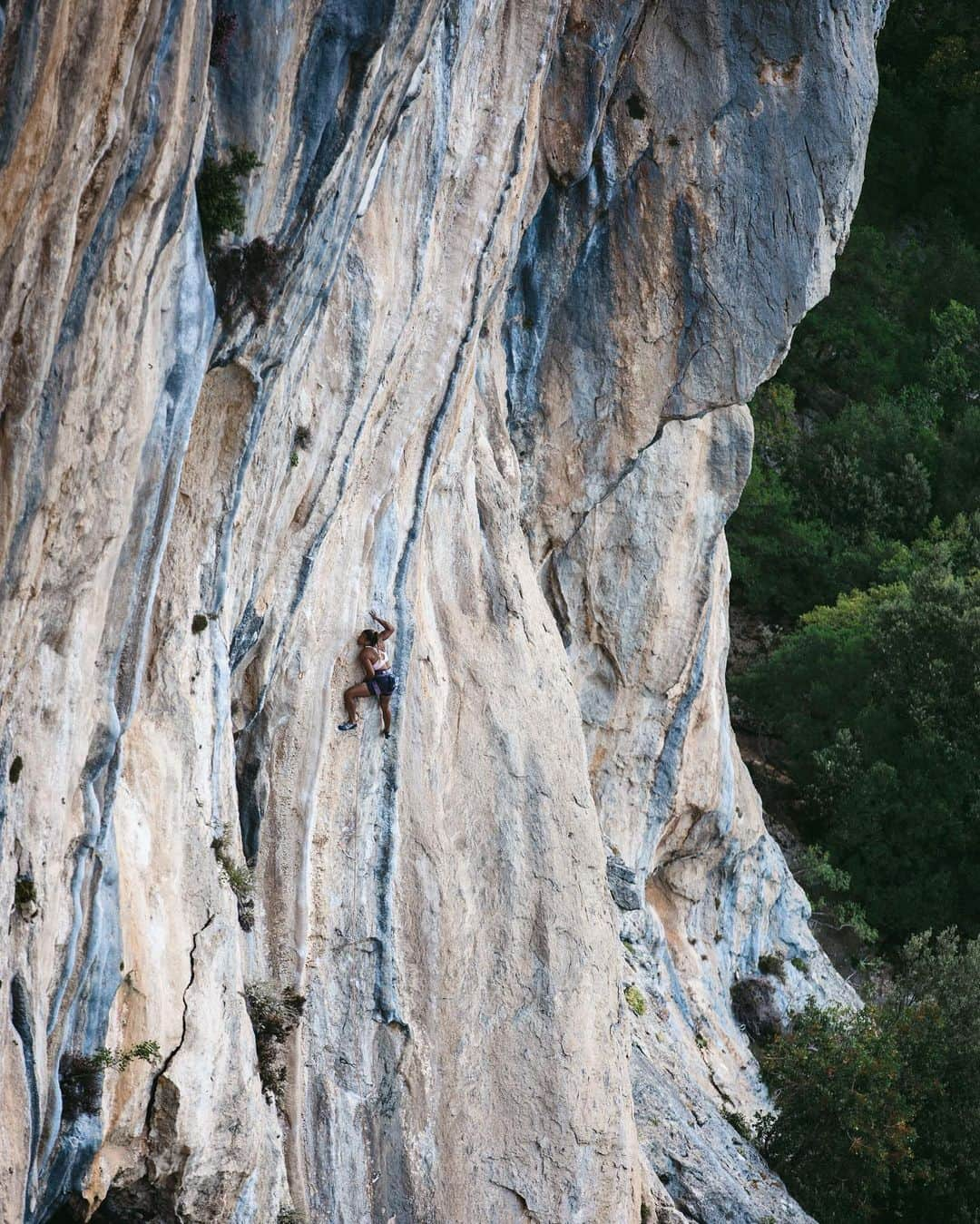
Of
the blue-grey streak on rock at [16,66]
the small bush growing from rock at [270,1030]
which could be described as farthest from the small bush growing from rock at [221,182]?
the small bush growing from rock at [270,1030]

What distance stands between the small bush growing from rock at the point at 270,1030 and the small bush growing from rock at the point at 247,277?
557cm

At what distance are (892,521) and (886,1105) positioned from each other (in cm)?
1955

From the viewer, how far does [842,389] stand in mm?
40250

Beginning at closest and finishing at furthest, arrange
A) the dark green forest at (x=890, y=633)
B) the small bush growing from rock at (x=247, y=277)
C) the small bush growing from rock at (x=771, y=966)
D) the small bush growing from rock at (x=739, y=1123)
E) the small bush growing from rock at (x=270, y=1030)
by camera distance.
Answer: the small bush growing from rock at (x=247, y=277)
the small bush growing from rock at (x=270, y=1030)
the small bush growing from rock at (x=739, y=1123)
the dark green forest at (x=890, y=633)
the small bush growing from rock at (x=771, y=966)

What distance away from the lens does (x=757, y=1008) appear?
78.8ft

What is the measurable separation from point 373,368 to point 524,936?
5.91 m

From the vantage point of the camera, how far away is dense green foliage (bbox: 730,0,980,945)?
3141 cm

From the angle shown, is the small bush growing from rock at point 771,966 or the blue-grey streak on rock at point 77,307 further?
the small bush growing from rock at point 771,966

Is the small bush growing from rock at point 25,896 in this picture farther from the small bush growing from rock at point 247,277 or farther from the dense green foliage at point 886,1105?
the dense green foliage at point 886,1105

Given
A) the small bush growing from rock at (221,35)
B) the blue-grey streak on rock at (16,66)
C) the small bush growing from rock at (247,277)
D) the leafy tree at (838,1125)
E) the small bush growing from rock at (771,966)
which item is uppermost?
the small bush growing from rock at (771,966)

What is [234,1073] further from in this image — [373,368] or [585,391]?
[585,391]

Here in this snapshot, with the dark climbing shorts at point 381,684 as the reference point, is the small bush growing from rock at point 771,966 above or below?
above

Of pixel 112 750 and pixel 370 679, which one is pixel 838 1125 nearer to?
pixel 370 679

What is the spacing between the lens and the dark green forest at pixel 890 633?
22.4m
